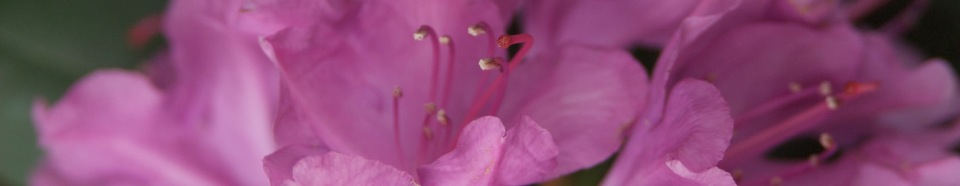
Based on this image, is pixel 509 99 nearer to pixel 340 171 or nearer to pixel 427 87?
pixel 427 87

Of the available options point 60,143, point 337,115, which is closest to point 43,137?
point 60,143

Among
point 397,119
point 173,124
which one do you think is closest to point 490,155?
point 397,119

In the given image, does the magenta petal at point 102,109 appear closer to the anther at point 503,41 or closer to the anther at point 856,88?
the anther at point 503,41

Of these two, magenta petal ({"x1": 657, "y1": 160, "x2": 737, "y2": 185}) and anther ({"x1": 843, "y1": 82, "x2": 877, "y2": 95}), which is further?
anther ({"x1": 843, "y1": 82, "x2": 877, "y2": 95})

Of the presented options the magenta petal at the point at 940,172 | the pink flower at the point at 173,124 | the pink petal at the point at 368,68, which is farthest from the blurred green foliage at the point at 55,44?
the magenta petal at the point at 940,172

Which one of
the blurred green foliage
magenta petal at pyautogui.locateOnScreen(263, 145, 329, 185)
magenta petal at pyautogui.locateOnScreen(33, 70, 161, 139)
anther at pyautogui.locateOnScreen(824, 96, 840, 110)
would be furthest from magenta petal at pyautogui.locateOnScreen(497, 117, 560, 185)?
the blurred green foliage

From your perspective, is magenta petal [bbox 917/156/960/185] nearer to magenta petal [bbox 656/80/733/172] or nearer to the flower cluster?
the flower cluster
